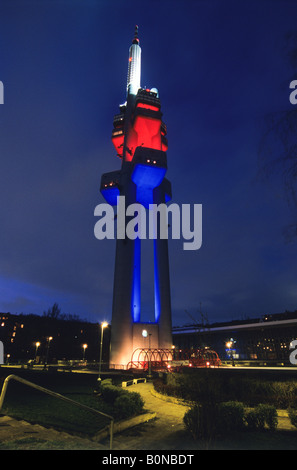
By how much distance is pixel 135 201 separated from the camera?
5641 cm

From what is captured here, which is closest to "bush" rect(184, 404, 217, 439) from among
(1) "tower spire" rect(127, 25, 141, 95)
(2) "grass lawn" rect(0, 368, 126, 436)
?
(2) "grass lawn" rect(0, 368, 126, 436)

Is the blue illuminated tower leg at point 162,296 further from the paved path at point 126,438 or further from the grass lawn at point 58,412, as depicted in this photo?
the paved path at point 126,438

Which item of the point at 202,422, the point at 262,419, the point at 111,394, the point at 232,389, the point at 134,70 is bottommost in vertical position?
the point at 111,394

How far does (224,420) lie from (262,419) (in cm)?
150

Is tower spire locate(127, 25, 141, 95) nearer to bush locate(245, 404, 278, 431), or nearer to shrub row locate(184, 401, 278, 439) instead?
shrub row locate(184, 401, 278, 439)

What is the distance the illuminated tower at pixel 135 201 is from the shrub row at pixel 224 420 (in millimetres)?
36573

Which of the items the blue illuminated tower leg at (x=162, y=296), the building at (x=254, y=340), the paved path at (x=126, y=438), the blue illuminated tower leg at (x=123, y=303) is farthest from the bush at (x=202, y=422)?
the blue illuminated tower leg at (x=162, y=296)

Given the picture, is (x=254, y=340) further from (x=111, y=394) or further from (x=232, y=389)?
(x=111, y=394)

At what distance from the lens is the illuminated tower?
1901 inches

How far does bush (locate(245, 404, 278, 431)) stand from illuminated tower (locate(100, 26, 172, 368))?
120 ft

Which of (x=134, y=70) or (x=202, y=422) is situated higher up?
(x=134, y=70)

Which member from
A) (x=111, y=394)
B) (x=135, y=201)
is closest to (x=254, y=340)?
(x=135, y=201)

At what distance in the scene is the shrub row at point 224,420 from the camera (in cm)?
848
